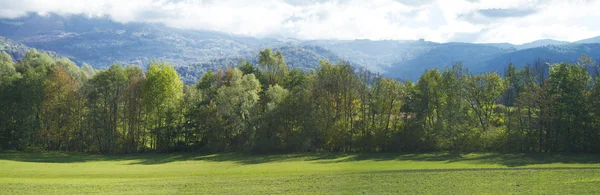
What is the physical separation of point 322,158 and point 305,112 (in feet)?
36.1

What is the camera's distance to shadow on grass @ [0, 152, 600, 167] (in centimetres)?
4862

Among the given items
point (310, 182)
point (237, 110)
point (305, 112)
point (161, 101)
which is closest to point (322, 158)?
point (305, 112)

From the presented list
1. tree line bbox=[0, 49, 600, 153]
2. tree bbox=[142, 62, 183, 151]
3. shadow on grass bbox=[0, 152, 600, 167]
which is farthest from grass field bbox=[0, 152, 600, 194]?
tree bbox=[142, 62, 183, 151]

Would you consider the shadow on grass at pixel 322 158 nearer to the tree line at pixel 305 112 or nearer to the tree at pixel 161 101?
the tree line at pixel 305 112

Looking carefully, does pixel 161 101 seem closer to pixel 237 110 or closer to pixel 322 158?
pixel 237 110

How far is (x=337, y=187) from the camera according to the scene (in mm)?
29656

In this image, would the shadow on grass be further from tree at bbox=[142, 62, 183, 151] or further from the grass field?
tree at bbox=[142, 62, 183, 151]

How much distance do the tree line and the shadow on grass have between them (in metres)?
4.17

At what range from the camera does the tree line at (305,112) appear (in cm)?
5878

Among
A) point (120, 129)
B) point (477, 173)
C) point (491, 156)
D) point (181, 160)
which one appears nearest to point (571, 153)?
point (491, 156)

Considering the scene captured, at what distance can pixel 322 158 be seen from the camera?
57.7m

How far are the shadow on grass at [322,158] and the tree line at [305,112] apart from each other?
13.7 ft

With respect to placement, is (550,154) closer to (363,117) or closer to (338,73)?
(363,117)

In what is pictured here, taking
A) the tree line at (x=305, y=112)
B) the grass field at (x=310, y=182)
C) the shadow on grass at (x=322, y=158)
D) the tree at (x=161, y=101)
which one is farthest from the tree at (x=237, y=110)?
the grass field at (x=310, y=182)
